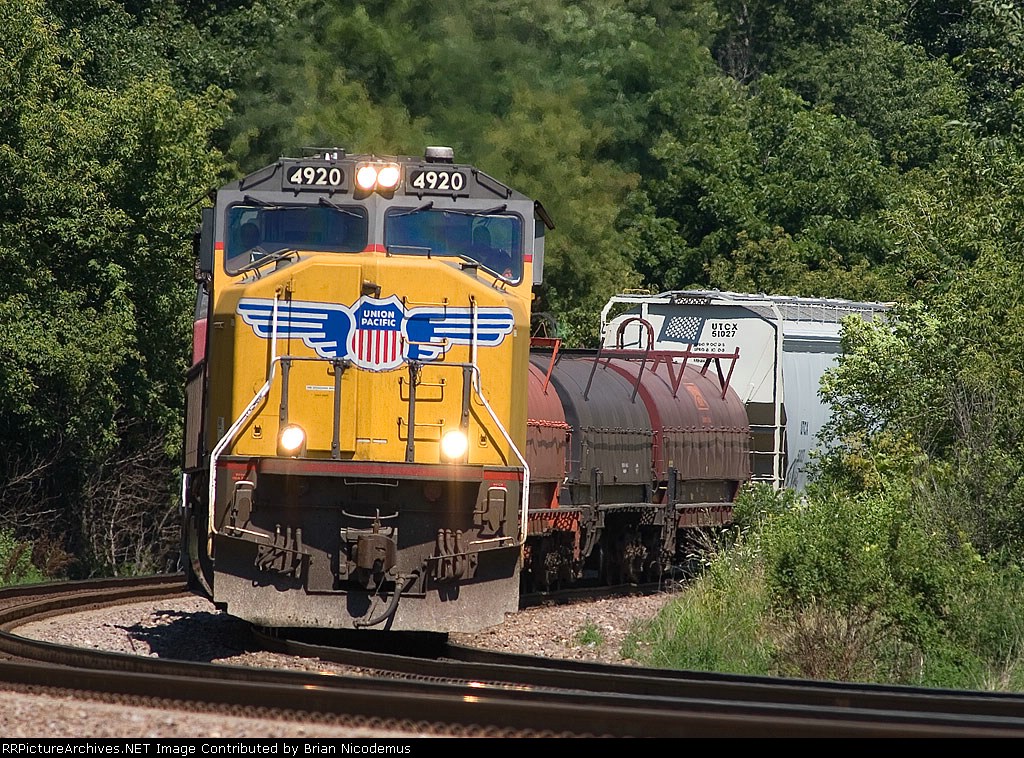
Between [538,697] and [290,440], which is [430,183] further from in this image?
[538,697]

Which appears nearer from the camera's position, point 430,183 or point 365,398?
point 365,398

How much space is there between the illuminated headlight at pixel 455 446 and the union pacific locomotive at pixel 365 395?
0.01 metres

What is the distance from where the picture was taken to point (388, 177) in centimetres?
1274

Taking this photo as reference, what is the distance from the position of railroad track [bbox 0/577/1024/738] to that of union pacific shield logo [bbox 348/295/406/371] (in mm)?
2153

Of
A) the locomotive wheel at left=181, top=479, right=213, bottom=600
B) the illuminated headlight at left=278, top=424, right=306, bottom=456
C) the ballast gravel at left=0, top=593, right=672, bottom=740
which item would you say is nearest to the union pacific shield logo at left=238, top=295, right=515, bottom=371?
the illuminated headlight at left=278, top=424, right=306, bottom=456

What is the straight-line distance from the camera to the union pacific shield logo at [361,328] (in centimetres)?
1220

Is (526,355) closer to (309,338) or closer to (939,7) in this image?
(309,338)

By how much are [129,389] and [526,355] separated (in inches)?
541

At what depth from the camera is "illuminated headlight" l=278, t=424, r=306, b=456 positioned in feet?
39.4

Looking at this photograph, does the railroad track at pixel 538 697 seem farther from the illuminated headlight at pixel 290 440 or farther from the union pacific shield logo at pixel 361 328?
the union pacific shield logo at pixel 361 328

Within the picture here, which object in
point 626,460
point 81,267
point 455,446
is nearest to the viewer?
point 455,446

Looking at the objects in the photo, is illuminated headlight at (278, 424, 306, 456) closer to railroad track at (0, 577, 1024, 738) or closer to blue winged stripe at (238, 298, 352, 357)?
blue winged stripe at (238, 298, 352, 357)

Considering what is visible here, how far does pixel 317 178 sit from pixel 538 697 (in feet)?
18.7

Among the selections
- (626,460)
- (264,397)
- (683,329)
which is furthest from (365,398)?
(683,329)
